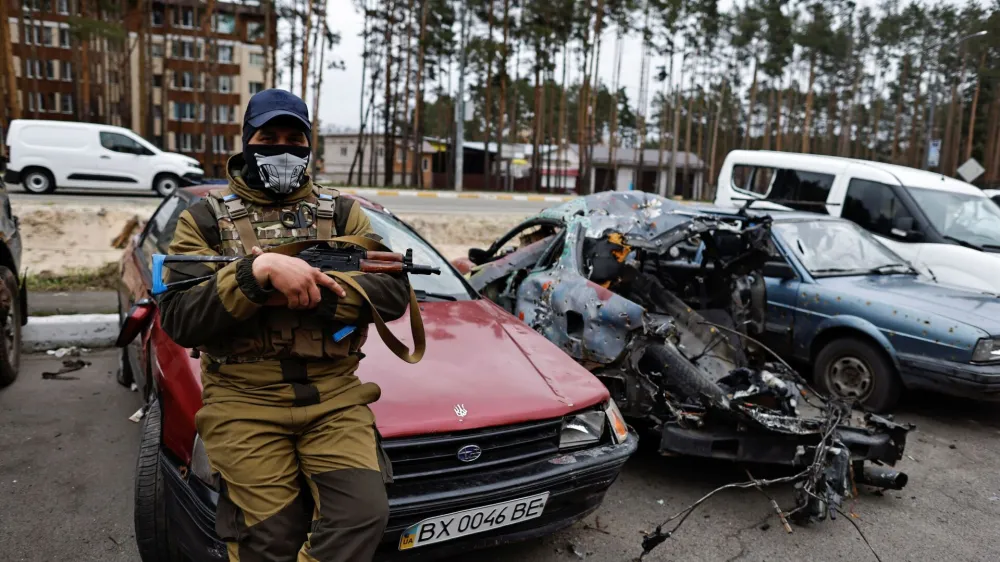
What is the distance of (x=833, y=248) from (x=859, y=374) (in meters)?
1.32

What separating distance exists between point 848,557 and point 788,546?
258 mm

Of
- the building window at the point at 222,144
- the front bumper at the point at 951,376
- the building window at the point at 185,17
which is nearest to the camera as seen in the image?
the front bumper at the point at 951,376

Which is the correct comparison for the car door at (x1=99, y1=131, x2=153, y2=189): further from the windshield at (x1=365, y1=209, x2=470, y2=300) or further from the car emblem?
the car emblem

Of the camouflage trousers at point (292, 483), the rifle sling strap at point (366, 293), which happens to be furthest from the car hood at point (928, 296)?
the camouflage trousers at point (292, 483)

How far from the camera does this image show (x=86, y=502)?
325 cm

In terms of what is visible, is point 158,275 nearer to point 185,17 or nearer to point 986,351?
point 986,351

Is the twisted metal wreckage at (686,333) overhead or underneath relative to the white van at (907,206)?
underneath

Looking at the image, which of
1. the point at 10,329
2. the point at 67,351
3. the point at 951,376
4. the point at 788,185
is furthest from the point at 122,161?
the point at 951,376

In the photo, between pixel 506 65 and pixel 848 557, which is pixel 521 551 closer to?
pixel 848 557

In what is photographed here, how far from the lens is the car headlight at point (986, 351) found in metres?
4.54

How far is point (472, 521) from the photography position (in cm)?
240

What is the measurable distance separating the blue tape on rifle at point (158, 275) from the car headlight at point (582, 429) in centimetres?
160

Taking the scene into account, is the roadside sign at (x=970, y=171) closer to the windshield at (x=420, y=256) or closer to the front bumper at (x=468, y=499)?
the windshield at (x=420, y=256)


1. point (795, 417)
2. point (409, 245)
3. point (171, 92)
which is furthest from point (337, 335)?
point (171, 92)
